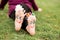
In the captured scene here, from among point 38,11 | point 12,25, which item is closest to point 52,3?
point 38,11

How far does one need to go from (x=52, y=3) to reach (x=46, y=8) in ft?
1.10

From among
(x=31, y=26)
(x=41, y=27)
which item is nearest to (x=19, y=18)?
(x=31, y=26)

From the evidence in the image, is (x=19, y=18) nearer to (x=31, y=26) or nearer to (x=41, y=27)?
(x=31, y=26)

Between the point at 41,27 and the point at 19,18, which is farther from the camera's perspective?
the point at 41,27

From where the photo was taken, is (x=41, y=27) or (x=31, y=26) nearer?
(x=31, y=26)

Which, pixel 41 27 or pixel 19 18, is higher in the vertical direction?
pixel 19 18

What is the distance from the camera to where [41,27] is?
5.87ft

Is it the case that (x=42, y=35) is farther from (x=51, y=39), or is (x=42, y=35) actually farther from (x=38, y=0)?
(x=38, y=0)

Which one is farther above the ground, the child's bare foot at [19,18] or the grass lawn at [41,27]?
the child's bare foot at [19,18]

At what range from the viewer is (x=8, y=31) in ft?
5.49

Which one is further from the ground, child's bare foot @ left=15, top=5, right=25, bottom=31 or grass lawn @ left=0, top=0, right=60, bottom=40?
child's bare foot @ left=15, top=5, right=25, bottom=31

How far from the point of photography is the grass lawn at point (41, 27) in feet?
5.29

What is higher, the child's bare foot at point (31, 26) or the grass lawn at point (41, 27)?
the child's bare foot at point (31, 26)

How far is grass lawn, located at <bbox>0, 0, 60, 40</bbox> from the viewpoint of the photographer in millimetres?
1612
